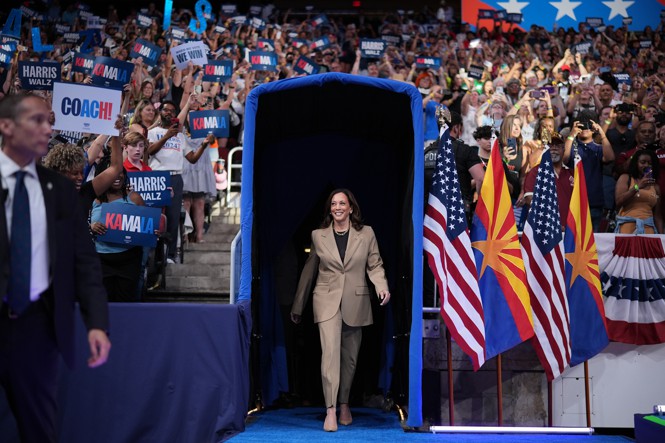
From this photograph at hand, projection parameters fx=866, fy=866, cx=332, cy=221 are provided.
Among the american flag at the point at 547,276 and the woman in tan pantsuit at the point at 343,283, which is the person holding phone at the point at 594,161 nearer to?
the american flag at the point at 547,276

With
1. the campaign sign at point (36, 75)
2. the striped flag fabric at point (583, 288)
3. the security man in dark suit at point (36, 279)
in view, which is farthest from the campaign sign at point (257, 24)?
the security man in dark suit at point (36, 279)

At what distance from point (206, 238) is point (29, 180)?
24.8ft

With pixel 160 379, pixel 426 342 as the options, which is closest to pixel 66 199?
→ pixel 160 379

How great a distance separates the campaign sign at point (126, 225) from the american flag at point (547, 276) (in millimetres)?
3443

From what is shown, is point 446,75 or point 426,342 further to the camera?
point 446,75

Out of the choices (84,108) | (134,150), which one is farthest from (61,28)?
(84,108)

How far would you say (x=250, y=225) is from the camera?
24.2 feet

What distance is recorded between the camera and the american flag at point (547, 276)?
754 centimetres

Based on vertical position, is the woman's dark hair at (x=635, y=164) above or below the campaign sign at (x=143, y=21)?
below

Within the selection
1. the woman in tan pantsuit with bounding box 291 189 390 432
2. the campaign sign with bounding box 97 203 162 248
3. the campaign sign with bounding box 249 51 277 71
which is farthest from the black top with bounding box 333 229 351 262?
the campaign sign with bounding box 249 51 277 71

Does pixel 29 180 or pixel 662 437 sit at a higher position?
pixel 29 180

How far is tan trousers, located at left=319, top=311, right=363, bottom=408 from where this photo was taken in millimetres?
7332

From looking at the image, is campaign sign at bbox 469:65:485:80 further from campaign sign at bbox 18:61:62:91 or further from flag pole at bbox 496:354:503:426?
flag pole at bbox 496:354:503:426

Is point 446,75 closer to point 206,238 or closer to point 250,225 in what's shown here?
point 206,238
